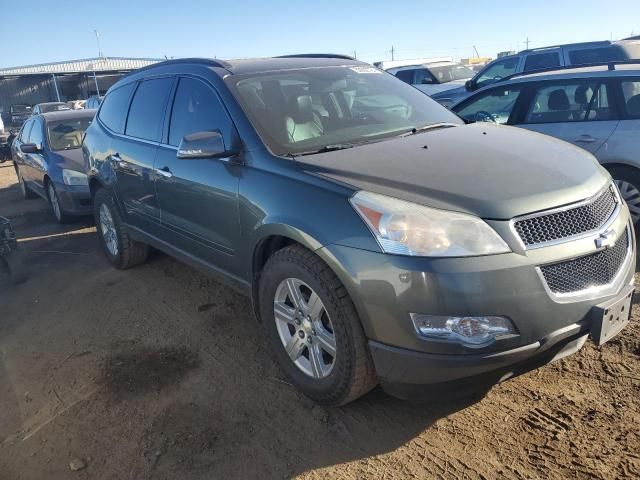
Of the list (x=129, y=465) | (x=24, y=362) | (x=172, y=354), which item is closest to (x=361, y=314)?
(x=129, y=465)

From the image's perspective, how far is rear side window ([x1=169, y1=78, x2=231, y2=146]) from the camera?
345cm

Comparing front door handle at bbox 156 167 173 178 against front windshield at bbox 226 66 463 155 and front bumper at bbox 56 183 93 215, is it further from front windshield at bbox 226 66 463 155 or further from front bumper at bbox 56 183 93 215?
front bumper at bbox 56 183 93 215

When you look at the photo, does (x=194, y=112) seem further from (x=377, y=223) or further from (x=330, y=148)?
(x=377, y=223)

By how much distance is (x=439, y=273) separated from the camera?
2.21m

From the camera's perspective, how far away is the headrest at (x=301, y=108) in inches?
134

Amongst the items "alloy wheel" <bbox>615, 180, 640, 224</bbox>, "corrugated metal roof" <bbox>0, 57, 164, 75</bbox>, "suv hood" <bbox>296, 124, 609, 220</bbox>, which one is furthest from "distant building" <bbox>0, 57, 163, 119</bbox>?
"suv hood" <bbox>296, 124, 609, 220</bbox>

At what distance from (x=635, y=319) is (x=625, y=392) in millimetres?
902

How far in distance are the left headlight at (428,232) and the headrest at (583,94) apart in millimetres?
3617

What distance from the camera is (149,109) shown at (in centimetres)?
433

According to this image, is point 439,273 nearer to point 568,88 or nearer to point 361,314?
point 361,314

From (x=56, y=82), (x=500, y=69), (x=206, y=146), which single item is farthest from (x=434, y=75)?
(x=56, y=82)

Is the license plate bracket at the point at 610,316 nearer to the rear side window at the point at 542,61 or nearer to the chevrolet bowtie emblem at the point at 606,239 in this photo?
the chevrolet bowtie emblem at the point at 606,239

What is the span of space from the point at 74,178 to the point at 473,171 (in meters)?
5.96

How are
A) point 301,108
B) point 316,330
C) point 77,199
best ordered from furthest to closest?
point 77,199 < point 301,108 < point 316,330
